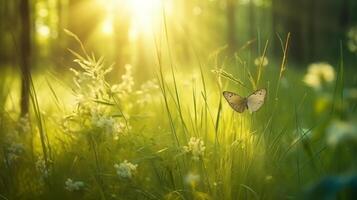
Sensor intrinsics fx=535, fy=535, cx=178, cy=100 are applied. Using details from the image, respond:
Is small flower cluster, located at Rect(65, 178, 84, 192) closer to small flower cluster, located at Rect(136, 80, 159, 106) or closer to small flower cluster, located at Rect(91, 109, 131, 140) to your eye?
small flower cluster, located at Rect(91, 109, 131, 140)

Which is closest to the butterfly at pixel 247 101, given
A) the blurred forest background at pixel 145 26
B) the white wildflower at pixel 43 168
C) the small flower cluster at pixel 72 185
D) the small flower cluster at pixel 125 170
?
the blurred forest background at pixel 145 26

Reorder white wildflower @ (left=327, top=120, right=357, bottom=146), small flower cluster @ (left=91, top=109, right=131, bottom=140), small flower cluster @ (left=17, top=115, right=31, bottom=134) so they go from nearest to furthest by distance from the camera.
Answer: white wildflower @ (left=327, top=120, right=357, bottom=146) < small flower cluster @ (left=91, top=109, right=131, bottom=140) < small flower cluster @ (left=17, top=115, right=31, bottom=134)

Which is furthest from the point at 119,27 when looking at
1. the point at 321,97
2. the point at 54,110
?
the point at 321,97

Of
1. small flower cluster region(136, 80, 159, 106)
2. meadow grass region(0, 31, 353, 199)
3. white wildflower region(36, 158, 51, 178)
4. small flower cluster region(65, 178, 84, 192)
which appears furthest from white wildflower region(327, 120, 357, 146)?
small flower cluster region(136, 80, 159, 106)

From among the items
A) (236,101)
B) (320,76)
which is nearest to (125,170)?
(236,101)

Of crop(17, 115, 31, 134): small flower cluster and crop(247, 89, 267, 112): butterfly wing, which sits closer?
crop(247, 89, 267, 112): butterfly wing

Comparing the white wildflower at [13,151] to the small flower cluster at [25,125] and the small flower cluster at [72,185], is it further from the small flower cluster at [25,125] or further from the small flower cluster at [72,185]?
the small flower cluster at [72,185]

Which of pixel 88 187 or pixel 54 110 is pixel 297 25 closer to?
pixel 54 110
